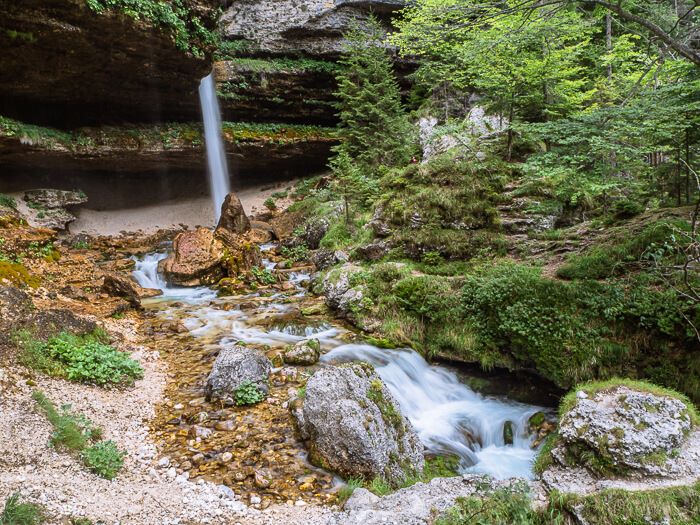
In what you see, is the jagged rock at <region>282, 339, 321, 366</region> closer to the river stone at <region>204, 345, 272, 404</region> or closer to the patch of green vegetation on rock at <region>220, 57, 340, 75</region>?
the river stone at <region>204, 345, 272, 404</region>

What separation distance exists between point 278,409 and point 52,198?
1442 cm

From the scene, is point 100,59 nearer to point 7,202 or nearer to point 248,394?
point 7,202

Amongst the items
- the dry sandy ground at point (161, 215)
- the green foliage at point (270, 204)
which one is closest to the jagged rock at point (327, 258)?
the green foliage at point (270, 204)

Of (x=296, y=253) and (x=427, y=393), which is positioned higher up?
(x=296, y=253)

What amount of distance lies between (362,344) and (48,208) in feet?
44.9

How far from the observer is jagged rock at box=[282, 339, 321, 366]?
6289 mm

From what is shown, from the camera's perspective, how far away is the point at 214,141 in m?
17.4

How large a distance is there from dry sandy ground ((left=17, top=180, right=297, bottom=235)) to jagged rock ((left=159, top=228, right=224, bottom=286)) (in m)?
7.06

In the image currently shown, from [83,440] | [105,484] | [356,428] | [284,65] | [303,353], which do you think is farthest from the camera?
[284,65]

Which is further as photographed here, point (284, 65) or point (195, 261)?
point (284, 65)

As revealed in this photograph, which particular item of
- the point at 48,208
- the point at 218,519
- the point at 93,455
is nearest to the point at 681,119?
the point at 218,519

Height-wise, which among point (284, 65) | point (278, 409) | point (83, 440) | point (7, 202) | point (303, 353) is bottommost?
point (278, 409)

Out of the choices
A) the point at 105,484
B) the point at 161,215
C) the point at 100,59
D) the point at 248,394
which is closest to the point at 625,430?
the point at 248,394

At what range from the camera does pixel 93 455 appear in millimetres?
3699
